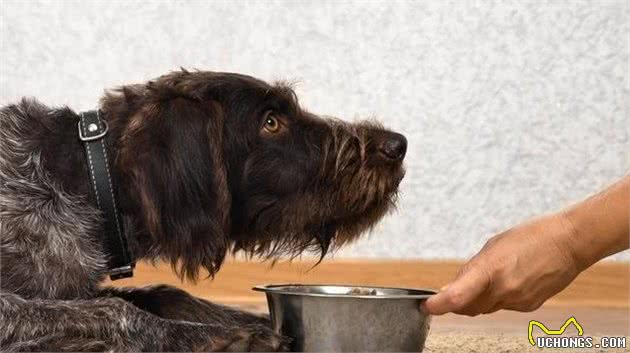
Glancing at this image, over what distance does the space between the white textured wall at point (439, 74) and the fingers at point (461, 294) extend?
1.96 meters

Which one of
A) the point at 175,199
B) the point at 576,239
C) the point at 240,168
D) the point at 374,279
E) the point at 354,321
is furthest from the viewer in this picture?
the point at 374,279

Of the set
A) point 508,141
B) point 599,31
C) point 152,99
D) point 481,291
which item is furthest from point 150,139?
point 599,31

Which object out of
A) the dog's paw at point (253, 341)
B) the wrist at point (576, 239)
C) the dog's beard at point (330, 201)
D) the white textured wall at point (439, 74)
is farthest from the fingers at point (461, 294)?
the white textured wall at point (439, 74)

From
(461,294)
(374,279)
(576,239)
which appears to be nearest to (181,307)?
(461,294)

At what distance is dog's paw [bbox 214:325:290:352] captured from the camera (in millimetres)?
2119

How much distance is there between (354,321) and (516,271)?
388 millimetres

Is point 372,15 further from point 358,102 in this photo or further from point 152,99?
point 152,99

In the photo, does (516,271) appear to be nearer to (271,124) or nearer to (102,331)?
(271,124)

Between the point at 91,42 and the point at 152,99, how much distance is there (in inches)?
74.7

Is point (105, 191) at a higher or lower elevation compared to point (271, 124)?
lower

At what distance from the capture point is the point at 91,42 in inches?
166

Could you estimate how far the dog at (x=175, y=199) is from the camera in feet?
7.22

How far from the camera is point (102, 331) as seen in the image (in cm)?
218

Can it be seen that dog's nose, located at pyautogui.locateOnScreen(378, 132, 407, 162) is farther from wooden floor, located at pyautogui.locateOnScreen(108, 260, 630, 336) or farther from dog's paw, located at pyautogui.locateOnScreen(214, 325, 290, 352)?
wooden floor, located at pyautogui.locateOnScreen(108, 260, 630, 336)
